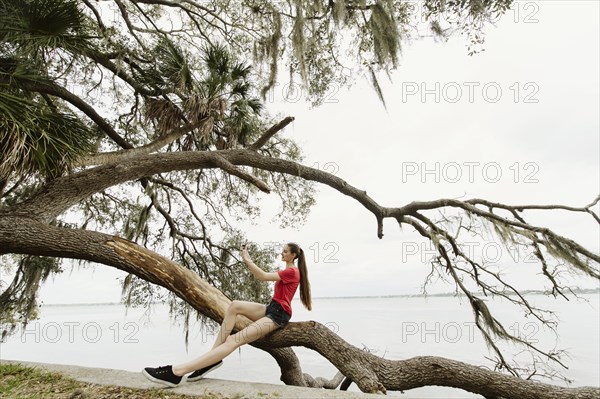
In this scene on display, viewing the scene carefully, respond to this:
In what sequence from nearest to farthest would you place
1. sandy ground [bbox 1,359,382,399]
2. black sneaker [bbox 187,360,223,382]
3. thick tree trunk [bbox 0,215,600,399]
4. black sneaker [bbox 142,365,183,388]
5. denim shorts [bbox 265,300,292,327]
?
sandy ground [bbox 1,359,382,399] → black sneaker [bbox 142,365,183,388] → black sneaker [bbox 187,360,223,382] → denim shorts [bbox 265,300,292,327] → thick tree trunk [bbox 0,215,600,399]

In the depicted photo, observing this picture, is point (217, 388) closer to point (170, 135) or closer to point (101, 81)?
point (170, 135)

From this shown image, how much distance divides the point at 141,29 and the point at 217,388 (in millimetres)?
5911

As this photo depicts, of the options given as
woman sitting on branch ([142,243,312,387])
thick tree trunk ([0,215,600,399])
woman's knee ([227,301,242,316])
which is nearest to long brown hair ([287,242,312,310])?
woman sitting on branch ([142,243,312,387])

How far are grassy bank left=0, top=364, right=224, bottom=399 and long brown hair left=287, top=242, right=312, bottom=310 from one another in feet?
3.41

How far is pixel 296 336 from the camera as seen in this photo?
317cm

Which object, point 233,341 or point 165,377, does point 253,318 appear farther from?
point 165,377

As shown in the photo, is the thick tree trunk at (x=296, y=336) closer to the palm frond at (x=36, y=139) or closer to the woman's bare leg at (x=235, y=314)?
the woman's bare leg at (x=235, y=314)

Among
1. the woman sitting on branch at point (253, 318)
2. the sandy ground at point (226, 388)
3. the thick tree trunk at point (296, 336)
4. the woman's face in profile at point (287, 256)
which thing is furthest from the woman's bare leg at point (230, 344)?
the woman's face in profile at point (287, 256)

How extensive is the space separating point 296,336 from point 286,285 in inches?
20.8

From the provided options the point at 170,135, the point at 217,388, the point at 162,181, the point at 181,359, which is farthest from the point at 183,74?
the point at 181,359

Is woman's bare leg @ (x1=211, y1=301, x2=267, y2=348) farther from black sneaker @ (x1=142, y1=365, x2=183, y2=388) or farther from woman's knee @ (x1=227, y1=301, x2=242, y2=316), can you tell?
black sneaker @ (x1=142, y1=365, x2=183, y2=388)

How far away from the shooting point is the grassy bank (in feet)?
8.80

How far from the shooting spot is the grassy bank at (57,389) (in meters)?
2.68

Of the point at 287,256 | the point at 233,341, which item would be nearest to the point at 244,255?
the point at 287,256
